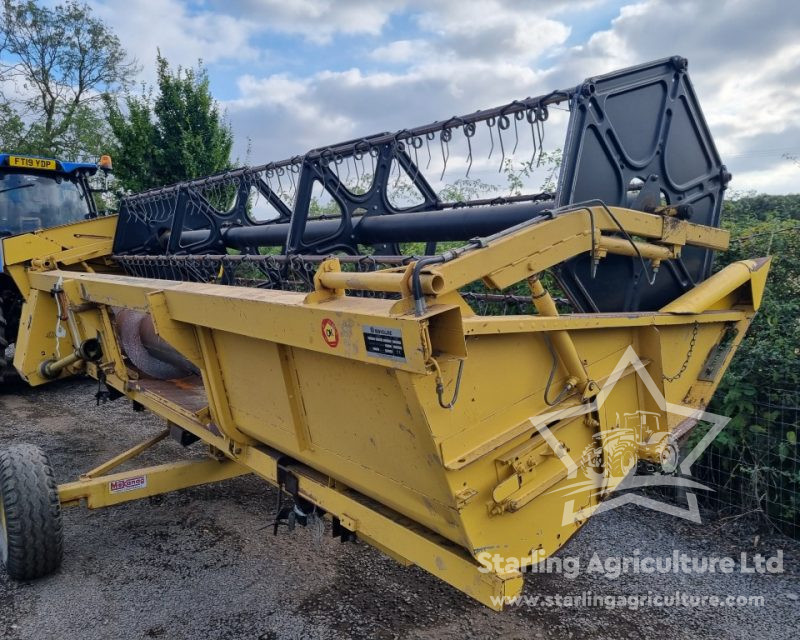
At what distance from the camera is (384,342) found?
165 centimetres

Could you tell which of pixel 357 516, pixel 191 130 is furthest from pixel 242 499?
pixel 191 130

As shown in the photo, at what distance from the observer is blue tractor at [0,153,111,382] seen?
664 centimetres

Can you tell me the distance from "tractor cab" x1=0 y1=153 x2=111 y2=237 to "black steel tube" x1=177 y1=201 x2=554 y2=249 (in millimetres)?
3477

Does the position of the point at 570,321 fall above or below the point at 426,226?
below

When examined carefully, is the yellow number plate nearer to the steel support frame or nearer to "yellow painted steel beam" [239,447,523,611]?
the steel support frame

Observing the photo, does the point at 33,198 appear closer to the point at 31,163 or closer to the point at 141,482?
the point at 31,163

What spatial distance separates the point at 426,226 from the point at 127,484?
Answer: 7.42ft

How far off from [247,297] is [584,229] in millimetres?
1248

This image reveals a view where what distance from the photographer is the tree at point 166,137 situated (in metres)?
12.3

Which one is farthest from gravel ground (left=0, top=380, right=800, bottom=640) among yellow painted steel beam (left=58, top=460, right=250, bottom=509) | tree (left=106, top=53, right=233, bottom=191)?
tree (left=106, top=53, right=233, bottom=191)

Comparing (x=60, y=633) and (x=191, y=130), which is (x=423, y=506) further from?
(x=191, y=130)
